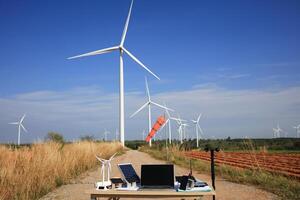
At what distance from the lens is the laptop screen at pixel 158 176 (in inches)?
214

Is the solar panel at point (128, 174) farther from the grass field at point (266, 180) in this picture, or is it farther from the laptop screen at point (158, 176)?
the grass field at point (266, 180)

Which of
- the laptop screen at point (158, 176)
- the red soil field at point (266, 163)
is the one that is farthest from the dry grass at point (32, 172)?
the red soil field at point (266, 163)

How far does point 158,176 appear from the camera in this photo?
5.50 meters

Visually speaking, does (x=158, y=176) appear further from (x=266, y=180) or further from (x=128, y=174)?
(x=266, y=180)

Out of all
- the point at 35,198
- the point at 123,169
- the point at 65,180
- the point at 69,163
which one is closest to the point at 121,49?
the point at 69,163

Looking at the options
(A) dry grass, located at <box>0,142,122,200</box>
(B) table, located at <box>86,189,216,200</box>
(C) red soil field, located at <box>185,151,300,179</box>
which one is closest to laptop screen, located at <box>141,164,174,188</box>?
(B) table, located at <box>86,189,216,200</box>

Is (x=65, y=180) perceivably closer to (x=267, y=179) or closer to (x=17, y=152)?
(x=17, y=152)

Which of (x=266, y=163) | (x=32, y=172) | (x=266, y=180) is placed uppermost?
(x=32, y=172)

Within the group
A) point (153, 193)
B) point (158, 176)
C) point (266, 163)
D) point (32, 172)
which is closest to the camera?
point (153, 193)

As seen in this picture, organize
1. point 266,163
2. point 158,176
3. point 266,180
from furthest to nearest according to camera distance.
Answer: point 266,163
point 266,180
point 158,176

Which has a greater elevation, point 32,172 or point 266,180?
point 32,172

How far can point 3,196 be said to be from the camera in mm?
7230

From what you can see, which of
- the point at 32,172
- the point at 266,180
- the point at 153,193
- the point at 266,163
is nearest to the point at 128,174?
the point at 153,193

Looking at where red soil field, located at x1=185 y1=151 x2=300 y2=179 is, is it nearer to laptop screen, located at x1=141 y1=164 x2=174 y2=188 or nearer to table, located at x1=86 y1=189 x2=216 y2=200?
laptop screen, located at x1=141 y1=164 x2=174 y2=188
